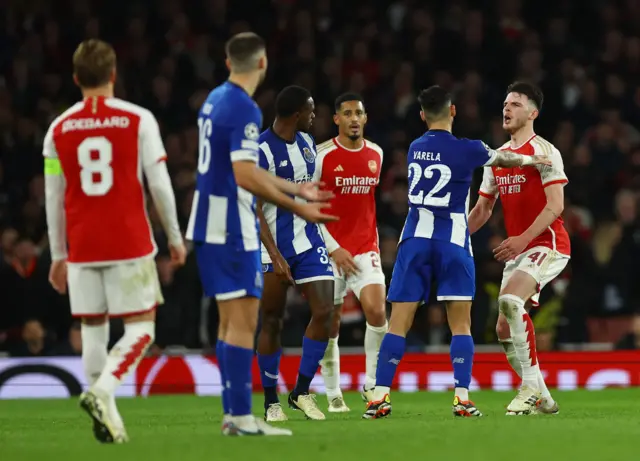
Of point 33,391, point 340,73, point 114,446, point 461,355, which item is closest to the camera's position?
point 114,446

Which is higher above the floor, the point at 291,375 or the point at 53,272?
the point at 53,272

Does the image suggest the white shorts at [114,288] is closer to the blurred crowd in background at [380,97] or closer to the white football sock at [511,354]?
the white football sock at [511,354]

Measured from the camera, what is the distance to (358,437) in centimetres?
718

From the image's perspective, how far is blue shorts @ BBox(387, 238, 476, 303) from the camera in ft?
30.3

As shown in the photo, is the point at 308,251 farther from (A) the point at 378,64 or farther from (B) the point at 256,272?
(A) the point at 378,64

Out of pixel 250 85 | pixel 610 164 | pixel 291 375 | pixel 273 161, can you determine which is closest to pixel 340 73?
pixel 610 164

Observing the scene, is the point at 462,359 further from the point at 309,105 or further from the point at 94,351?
the point at 94,351

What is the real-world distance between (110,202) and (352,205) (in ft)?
12.4

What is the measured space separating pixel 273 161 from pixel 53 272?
2.39 meters

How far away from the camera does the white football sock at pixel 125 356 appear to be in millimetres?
6918

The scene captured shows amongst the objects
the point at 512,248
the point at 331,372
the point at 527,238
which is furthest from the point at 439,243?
the point at 331,372

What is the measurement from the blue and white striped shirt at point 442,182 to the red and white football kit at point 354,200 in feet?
4.00

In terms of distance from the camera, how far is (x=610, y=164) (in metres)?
16.9

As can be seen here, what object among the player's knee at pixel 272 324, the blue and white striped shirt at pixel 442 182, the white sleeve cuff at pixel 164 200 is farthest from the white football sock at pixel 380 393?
the white sleeve cuff at pixel 164 200
